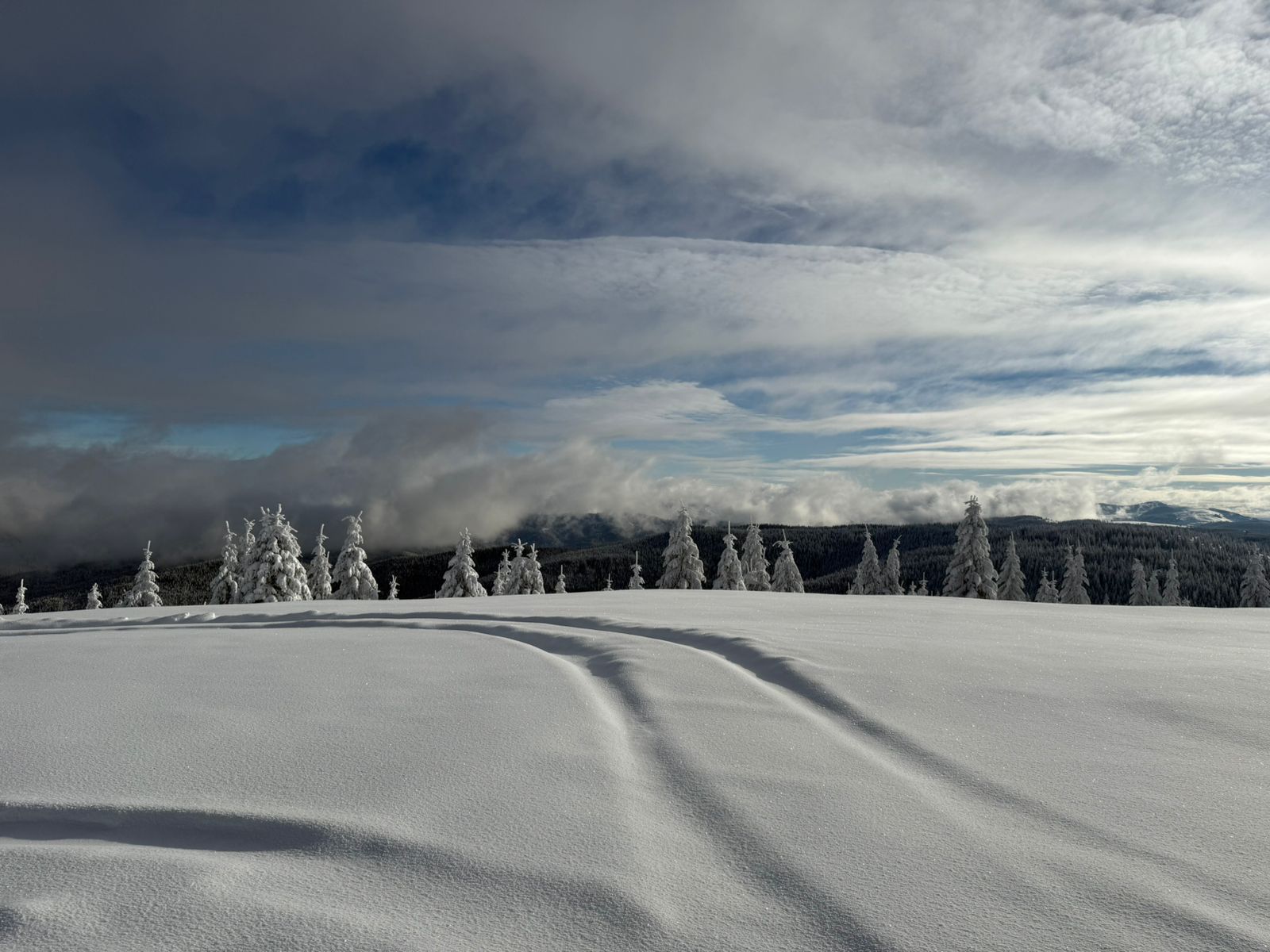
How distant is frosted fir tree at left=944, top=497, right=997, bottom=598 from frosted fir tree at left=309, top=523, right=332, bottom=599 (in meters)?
37.6

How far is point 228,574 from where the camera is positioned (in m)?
44.1

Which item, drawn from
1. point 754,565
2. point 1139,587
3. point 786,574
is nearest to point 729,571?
point 754,565

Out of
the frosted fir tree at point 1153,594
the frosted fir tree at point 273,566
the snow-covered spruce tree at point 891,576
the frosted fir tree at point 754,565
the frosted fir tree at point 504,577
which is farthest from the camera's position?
the frosted fir tree at point 1153,594

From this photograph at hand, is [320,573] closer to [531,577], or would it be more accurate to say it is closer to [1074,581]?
[531,577]

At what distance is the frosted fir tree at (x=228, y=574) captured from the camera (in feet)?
140

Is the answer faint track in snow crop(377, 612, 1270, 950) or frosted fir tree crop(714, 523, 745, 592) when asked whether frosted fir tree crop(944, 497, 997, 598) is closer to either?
frosted fir tree crop(714, 523, 745, 592)

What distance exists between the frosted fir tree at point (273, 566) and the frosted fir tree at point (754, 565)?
26059mm

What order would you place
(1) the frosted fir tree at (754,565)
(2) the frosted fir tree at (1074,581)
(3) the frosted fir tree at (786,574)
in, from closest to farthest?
1. (1) the frosted fir tree at (754,565)
2. (3) the frosted fir tree at (786,574)
3. (2) the frosted fir tree at (1074,581)

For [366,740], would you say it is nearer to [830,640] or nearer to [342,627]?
[830,640]

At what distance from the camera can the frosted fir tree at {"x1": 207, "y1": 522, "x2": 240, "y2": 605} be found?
42.6m

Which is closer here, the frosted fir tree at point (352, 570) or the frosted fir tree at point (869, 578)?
the frosted fir tree at point (352, 570)

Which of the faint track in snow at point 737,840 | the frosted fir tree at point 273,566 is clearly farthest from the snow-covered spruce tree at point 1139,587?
the faint track in snow at point 737,840

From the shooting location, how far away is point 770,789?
10.4 ft

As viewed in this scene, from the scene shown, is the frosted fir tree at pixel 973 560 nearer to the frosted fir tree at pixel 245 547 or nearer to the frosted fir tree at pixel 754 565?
the frosted fir tree at pixel 754 565
